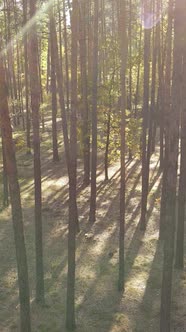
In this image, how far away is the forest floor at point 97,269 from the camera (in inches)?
433

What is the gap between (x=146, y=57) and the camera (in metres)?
14.6

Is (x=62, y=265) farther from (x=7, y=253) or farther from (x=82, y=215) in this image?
(x=82, y=215)

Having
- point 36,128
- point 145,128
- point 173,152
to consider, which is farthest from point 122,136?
point 145,128

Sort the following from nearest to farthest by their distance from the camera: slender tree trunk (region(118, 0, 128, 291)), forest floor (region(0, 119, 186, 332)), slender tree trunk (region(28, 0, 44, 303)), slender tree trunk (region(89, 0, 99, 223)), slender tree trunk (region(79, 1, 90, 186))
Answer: slender tree trunk (region(28, 0, 44, 303)) < forest floor (region(0, 119, 186, 332)) < slender tree trunk (region(118, 0, 128, 291)) < slender tree trunk (region(89, 0, 99, 223)) < slender tree trunk (region(79, 1, 90, 186))

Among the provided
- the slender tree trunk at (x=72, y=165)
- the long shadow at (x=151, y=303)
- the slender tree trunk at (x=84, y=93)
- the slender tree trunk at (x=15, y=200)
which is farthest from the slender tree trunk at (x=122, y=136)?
the slender tree trunk at (x=84, y=93)

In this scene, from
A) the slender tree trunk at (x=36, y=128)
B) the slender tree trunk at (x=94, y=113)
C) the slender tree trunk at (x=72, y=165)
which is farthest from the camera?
the slender tree trunk at (x=94, y=113)

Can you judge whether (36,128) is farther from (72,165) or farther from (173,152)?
(173,152)

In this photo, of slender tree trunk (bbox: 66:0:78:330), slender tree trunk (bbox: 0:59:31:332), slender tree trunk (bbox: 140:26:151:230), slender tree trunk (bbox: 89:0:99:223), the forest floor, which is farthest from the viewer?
slender tree trunk (bbox: 89:0:99:223)

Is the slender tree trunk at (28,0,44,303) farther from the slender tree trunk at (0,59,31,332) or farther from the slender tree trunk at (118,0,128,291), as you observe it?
the slender tree trunk at (118,0,128,291)

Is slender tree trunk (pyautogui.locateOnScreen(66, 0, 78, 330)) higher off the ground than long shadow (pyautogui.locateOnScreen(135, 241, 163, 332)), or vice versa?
slender tree trunk (pyautogui.locateOnScreen(66, 0, 78, 330))

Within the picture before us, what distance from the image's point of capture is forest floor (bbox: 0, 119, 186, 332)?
36.1ft

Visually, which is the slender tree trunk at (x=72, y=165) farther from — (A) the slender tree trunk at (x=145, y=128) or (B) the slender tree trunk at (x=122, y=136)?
(A) the slender tree trunk at (x=145, y=128)

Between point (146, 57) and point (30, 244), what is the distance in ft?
26.5

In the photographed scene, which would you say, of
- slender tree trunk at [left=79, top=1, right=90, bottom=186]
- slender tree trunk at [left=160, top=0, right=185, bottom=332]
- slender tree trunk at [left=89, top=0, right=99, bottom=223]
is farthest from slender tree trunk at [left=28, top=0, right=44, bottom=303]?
slender tree trunk at [left=79, top=1, right=90, bottom=186]
